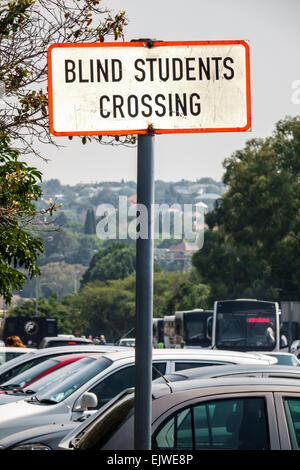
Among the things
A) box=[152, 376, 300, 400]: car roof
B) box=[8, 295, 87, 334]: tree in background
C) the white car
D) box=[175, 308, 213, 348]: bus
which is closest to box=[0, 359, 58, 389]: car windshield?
the white car

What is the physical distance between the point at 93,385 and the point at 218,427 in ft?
14.5

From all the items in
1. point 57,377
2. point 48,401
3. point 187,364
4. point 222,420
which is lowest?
point 48,401

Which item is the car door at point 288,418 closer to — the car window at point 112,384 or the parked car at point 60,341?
the car window at point 112,384

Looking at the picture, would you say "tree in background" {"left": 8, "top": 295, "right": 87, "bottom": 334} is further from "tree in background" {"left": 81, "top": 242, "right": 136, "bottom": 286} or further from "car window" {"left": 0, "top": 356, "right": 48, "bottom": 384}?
"car window" {"left": 0, "top": 356, "right": 48, "bottom": 384}

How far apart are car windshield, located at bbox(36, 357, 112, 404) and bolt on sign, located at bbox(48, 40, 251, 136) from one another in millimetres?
5973

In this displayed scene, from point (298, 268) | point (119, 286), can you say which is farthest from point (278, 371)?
point (119, 286)

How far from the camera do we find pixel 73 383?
10156 mm

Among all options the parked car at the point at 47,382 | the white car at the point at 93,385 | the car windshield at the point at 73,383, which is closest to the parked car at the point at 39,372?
the parked car at the point at 47,382

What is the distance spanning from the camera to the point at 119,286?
128250mm

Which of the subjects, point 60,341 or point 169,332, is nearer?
point 60,341

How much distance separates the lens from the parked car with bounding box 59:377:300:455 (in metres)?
5.30

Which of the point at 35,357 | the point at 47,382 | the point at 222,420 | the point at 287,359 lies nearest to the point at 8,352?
the point at 35,357

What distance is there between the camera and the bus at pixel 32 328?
2011 inches

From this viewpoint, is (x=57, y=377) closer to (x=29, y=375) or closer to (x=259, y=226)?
(x=29, y=375)
